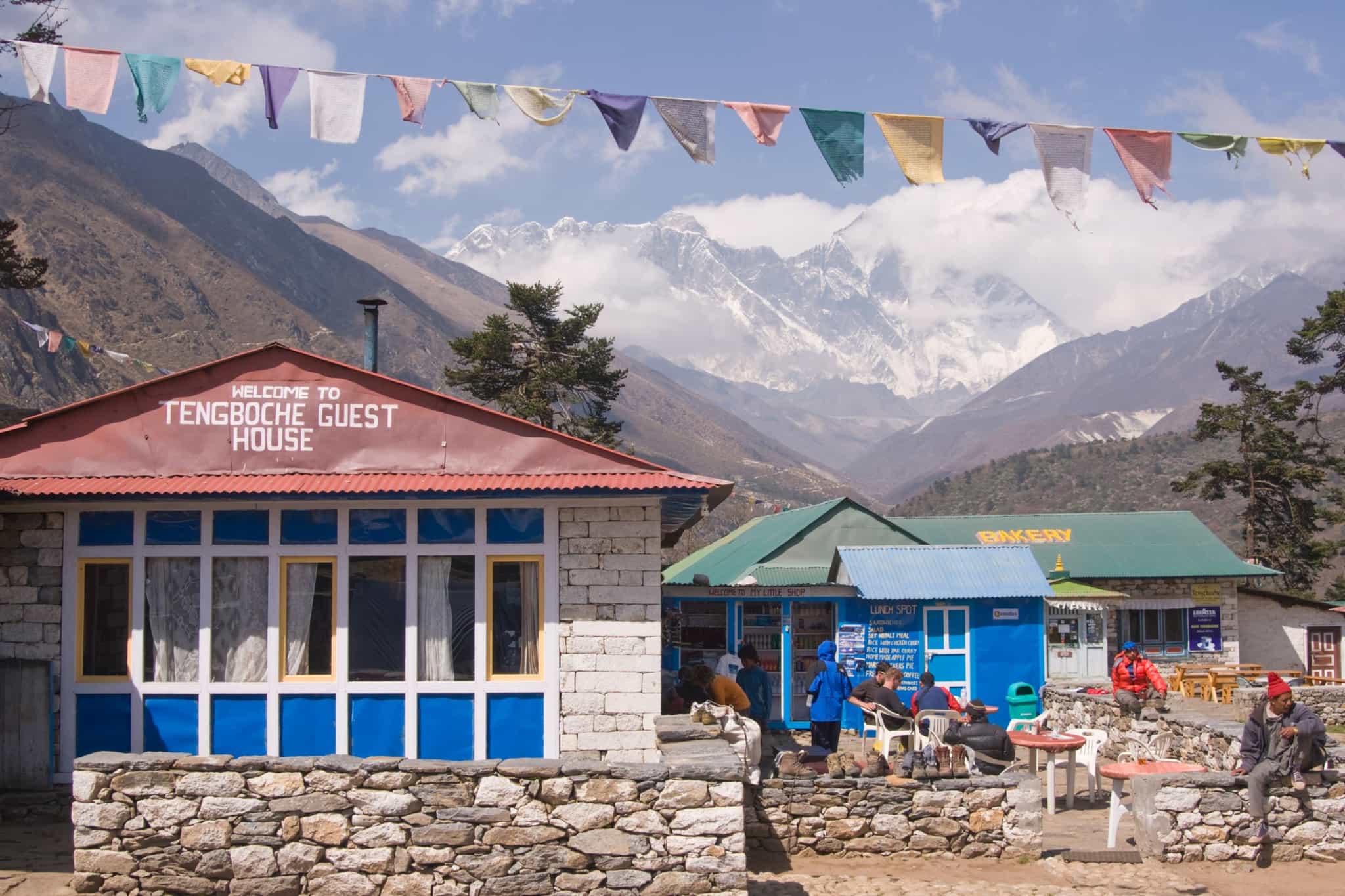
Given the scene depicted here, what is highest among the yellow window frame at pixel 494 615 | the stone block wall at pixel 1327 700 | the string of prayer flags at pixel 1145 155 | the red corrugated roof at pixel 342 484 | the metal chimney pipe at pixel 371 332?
the string of prayer flags at pixel 1145 155

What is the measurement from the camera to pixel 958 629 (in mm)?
20625

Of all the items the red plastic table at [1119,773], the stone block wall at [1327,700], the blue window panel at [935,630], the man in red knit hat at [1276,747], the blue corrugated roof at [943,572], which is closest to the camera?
the man in red knit hat at [1276,747]

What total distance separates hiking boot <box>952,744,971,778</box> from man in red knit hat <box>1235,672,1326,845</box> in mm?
2423

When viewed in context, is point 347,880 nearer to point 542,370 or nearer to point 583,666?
point 583,666

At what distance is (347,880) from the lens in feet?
28.7

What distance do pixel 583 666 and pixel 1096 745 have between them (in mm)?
5685

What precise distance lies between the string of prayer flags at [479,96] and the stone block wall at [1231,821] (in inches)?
362

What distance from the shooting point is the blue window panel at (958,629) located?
20.6 metres

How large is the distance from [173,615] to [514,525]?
3.44 m

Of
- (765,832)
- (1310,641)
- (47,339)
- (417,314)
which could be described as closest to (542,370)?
(47,339)

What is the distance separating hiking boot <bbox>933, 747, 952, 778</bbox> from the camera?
35.6 ft

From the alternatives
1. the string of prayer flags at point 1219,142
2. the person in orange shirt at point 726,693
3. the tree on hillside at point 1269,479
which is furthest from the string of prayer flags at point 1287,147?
the tree on hillside at point 1269,479

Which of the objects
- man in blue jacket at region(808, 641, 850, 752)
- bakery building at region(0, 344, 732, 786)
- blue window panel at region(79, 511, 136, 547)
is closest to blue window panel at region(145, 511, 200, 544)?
bakery building at region(0, 344, 732, 786)

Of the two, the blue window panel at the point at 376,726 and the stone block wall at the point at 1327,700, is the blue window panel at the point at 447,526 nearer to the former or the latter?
the blue window panel at the point at 376,726
